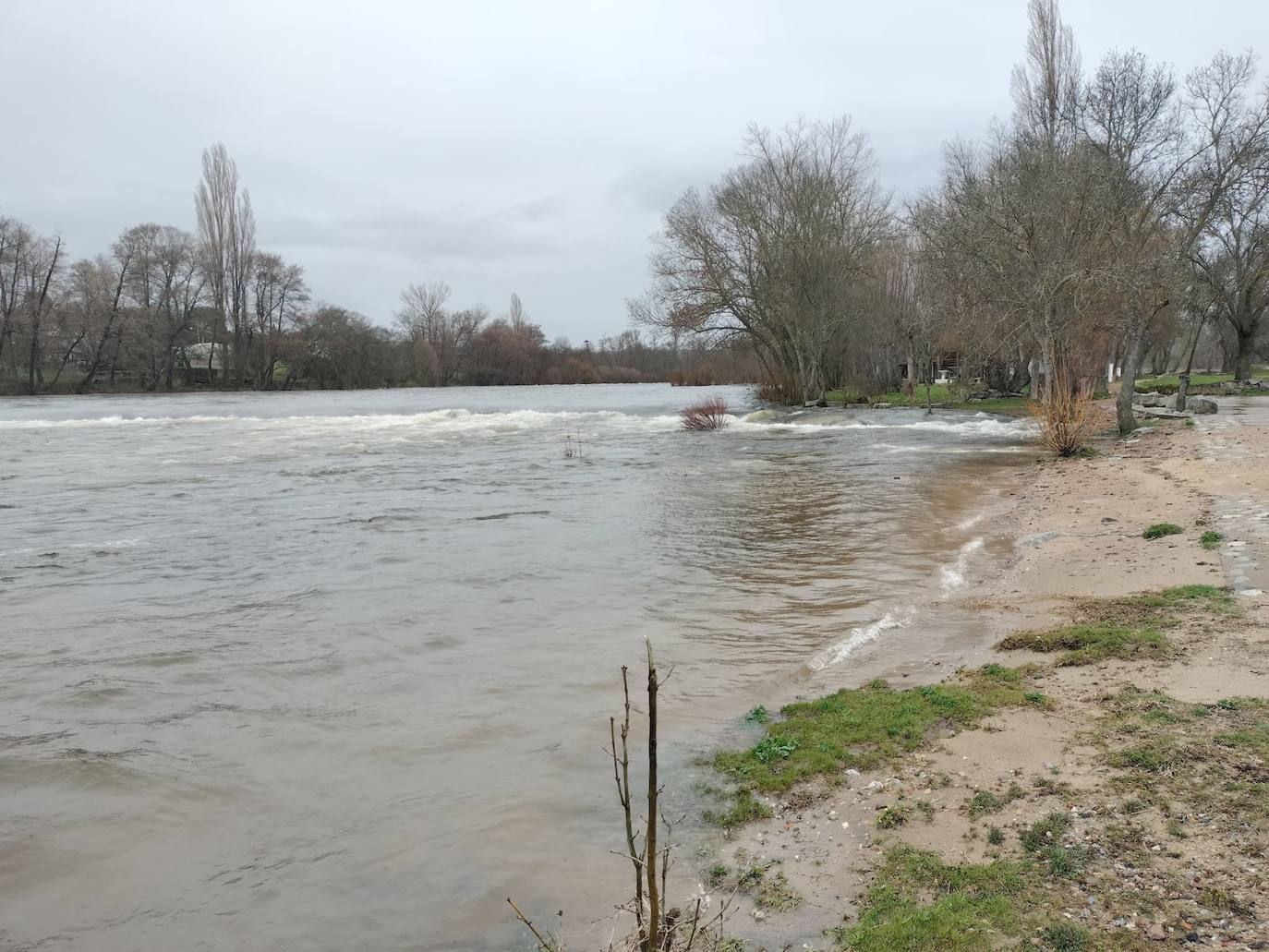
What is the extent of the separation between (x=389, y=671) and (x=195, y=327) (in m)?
69.9

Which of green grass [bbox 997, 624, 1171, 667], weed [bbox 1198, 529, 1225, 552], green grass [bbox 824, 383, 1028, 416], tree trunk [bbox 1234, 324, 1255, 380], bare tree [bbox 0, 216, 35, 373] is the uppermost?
bare tree [bbox 0, 216, 35, 373]

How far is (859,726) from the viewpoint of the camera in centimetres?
469

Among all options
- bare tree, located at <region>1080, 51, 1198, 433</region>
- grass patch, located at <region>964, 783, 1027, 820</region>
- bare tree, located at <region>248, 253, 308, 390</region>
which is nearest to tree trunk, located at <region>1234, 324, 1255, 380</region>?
bare tree, located at <region>1080, 51, 1198, 433</region>

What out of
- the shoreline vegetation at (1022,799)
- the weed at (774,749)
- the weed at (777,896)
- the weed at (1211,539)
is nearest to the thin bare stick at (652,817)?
the shoreline vegetation at (1022,799)

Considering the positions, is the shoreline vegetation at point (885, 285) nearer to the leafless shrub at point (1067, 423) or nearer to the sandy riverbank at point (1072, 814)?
the leafless shrub at point (1067, 423)

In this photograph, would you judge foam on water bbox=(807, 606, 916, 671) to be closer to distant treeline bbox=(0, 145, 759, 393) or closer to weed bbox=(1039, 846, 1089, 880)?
weed bbox=(1039, 846, 1089, 880)

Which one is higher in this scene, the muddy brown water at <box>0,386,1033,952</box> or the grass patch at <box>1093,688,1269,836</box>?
the grass patch at <box>1093,688,1269,836</box>

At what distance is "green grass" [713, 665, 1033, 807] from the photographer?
169 inches

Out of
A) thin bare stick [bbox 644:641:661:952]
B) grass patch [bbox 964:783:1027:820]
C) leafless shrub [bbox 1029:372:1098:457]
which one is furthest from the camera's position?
leafless shrub [bbox 1029:372:1098:457]

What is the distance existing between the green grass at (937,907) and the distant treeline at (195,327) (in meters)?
38.3

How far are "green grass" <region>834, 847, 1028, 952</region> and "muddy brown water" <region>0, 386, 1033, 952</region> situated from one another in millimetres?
1088

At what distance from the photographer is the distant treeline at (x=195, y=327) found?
5712 cm

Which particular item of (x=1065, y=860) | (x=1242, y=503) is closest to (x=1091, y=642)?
(x=1065, y=860)

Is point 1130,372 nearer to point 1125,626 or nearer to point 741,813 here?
point 1125,626
